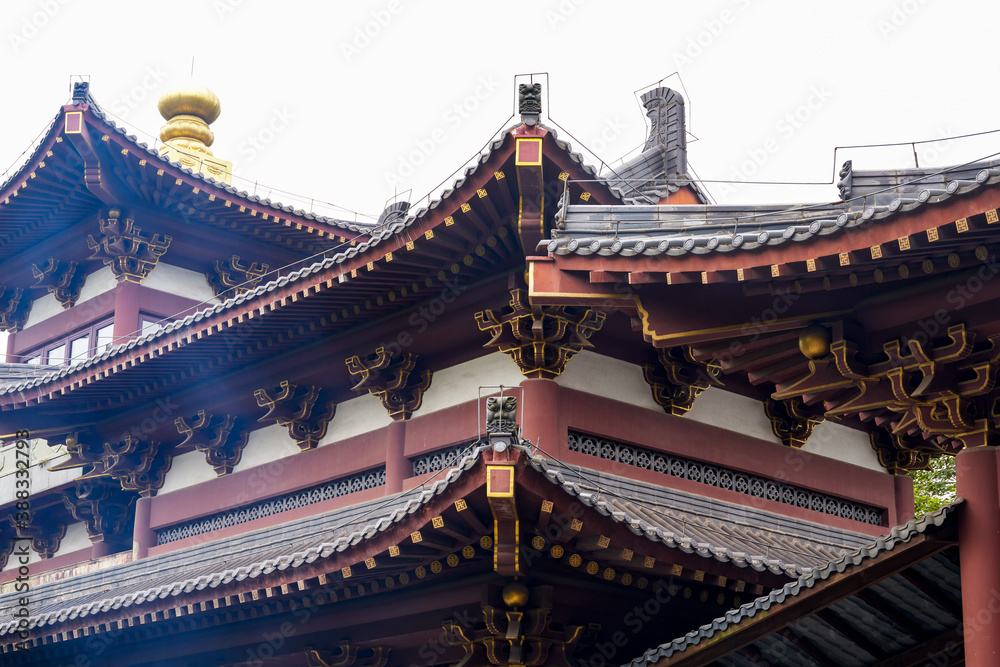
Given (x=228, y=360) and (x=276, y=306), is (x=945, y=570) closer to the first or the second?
(x=276, y=306)

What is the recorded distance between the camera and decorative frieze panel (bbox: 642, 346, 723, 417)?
14.4m

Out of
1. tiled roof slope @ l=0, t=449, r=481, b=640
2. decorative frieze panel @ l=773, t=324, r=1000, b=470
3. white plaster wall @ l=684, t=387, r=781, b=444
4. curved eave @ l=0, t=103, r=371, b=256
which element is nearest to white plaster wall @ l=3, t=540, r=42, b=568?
tiled roof slope @ l=0, t=449, r=481, b=640

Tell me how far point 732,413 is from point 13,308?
14705mm

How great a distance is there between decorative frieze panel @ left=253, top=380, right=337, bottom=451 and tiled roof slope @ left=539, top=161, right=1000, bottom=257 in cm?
636

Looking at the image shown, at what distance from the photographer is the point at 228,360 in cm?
1670

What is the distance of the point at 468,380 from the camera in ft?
47.6

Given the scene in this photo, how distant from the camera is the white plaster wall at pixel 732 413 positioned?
14.8 meters

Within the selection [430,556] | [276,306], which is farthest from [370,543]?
[276,306]

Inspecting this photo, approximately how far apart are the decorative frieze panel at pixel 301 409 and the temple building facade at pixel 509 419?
3 centimetres

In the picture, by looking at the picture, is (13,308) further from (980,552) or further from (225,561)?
(980,552)

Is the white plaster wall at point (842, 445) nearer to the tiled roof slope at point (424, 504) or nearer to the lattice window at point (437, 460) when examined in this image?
the tiled roof slope at point (424, 504)

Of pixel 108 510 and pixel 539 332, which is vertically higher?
pixel 108 510

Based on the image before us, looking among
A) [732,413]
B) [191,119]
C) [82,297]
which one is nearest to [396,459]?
[732,413]

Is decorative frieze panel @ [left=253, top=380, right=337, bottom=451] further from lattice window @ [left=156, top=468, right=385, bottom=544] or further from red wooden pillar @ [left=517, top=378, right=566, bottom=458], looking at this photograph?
red wooden pillar @ [left=517, top=378, right=566, bottom=458]
